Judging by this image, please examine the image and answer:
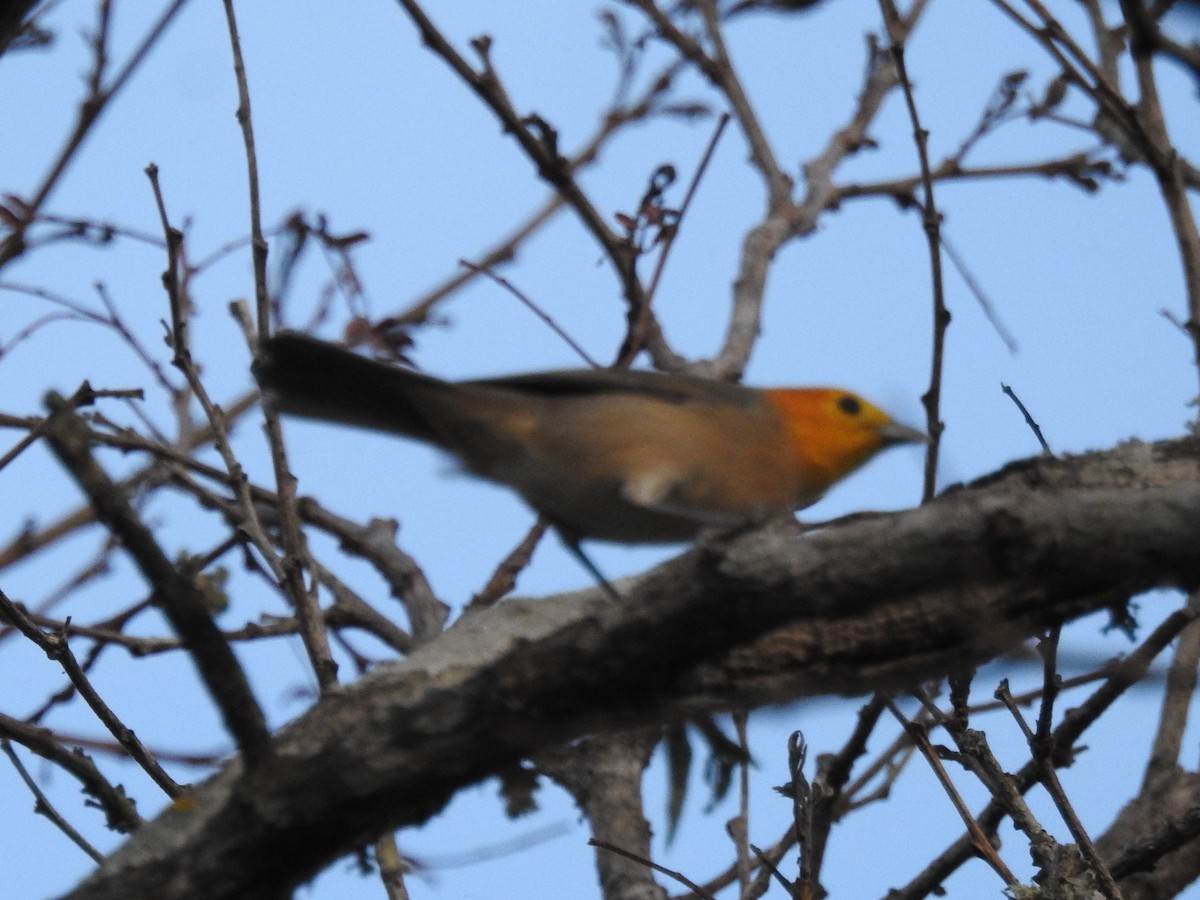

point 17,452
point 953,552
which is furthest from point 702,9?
point 953,552

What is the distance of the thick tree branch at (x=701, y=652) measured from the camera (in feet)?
8.39

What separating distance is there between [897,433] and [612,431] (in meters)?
1.10

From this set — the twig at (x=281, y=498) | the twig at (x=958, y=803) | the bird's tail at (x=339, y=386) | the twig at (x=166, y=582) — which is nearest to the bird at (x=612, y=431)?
the bird's tail at (x=339, y=386)

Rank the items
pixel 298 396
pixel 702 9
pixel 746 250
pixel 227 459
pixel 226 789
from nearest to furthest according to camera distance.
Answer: pixel 226 789 < pixel 227 459 < pixel 298 396 < pixel 746 250 < pixel 702 9

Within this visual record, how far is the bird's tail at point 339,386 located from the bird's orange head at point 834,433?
128 cm

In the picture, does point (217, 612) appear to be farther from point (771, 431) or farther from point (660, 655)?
point (660, 655)

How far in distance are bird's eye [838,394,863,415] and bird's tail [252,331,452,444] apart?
1.46 metres

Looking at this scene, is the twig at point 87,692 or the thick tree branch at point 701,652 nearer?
the thick tree branch at point 701,652

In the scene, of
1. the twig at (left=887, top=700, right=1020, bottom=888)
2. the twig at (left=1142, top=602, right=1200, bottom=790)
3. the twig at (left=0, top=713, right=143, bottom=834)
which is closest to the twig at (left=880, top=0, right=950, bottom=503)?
the twig at (left=887, top=700, right=1020, bottom=888)

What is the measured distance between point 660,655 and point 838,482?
2.49 meters

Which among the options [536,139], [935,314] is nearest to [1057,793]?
[935,314]

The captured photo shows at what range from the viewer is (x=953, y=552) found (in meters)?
2.56

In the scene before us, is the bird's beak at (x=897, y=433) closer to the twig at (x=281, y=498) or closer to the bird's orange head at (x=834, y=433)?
→ the bird's orange head at (x=834, y=433)

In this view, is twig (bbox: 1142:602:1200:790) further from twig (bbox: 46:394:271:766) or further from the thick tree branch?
twig (bbox: 46:394:271:766)
